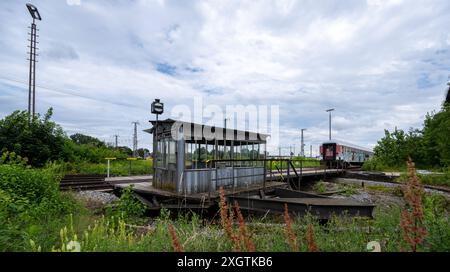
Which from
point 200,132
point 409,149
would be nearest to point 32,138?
point 200,132

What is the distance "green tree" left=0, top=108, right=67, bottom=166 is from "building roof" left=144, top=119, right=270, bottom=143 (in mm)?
10367

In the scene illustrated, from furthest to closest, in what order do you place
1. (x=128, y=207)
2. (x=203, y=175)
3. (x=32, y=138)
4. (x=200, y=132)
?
(x=32, y=138) → (x=200, y=132) → (x=203, y=175) → (x=128, y=207)

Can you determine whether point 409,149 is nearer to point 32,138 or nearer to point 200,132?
point 200,132

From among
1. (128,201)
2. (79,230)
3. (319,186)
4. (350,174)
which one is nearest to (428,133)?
(350,174)

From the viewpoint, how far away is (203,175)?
9.70 metres

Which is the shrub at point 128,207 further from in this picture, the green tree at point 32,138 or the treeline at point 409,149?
the treeline at point 409,149

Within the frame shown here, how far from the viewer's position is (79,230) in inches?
182

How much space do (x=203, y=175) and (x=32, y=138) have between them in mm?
13856

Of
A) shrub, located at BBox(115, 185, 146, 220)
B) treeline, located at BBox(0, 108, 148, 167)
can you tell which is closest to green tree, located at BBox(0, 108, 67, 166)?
treeline, located at BBox(0, 108, 148, 167)

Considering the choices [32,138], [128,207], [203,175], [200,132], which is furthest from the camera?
[32,138]

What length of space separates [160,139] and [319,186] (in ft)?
40.5

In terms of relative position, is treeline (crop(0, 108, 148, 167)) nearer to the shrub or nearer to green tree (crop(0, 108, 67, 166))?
green tree (crop(0, 108, 67, 166))
